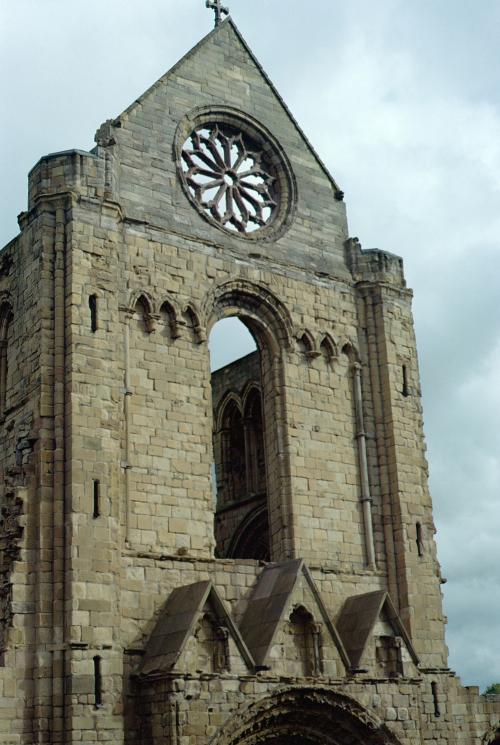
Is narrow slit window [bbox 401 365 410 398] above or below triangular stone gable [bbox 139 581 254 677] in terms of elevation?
above

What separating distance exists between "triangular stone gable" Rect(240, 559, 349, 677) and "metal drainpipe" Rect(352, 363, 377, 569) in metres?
2.81

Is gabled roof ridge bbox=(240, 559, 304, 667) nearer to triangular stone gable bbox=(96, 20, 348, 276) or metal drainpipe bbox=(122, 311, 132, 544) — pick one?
metal drainpipe bbox=(122, 311, 132, 544)

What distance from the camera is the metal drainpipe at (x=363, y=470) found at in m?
21.8

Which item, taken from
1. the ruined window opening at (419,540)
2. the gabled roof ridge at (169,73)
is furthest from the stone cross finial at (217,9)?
the ruined window opening at (419,540)

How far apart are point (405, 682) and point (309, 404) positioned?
5392 millimetres

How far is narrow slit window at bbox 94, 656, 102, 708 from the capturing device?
17047 mm

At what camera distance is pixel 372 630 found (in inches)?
779

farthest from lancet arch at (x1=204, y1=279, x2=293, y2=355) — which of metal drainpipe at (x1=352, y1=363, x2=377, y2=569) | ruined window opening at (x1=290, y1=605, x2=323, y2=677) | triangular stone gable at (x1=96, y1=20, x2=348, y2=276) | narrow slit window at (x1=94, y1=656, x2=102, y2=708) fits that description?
narrow slit window at (x1=94, y1=656, x2=102, y2=708)

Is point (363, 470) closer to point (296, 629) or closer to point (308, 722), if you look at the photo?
point (296, 629)

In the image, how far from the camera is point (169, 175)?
21938 mm

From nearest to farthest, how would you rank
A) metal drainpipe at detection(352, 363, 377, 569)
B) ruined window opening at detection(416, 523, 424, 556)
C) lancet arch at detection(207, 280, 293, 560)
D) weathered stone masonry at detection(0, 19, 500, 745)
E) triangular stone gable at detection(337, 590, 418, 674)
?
weathered stone masonry at detection(0, 19, 500, 745), triangular stone gable at detection(337, 590, 418, 674), lancet arch at detection(207, 280, 293, 560), metal drainpipe at detection(352, 363, 377, 569), ruined window opening at detection(416, 523, 424, 556)

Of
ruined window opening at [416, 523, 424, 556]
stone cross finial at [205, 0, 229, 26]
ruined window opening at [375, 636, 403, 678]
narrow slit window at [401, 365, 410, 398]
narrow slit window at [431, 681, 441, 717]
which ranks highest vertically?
stone cross finial at [205, 0, 229, 26]

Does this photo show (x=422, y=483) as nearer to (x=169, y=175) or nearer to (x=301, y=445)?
(x=301, y=445)

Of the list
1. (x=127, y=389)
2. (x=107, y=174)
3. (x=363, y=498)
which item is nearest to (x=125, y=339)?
(x=127, y=389)
